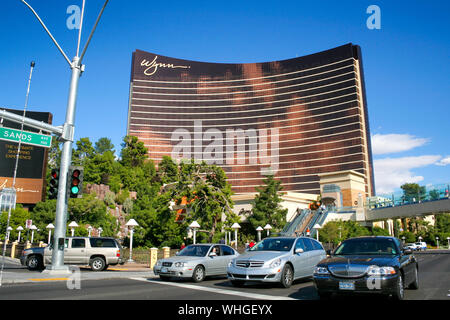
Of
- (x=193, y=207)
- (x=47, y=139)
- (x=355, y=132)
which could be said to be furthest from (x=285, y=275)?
(x=355, y=132)

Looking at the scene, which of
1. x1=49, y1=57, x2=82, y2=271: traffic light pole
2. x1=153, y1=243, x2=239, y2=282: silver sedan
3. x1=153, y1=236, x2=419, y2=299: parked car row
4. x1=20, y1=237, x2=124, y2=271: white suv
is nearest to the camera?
x1=153, y1=236, x2=419, y2=299: parked car row

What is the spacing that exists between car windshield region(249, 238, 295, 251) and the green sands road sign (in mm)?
9217

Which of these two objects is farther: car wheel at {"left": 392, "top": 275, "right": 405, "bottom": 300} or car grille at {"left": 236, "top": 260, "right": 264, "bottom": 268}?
car grille at {"left": 236, "top": 260, "right": 264, "bottom": 268}

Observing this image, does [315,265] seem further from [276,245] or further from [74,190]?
[74,190]

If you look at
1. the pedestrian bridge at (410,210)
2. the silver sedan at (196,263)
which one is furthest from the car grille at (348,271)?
the pedestrian bridge at (410,210)

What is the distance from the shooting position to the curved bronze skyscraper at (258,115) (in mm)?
115750

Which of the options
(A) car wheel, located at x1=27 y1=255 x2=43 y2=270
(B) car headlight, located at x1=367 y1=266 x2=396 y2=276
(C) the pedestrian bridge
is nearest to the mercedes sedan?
(B) car headlight, located at x1=367 y1=266 x2=396 y2=276

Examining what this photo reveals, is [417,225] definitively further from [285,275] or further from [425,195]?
[285,275]

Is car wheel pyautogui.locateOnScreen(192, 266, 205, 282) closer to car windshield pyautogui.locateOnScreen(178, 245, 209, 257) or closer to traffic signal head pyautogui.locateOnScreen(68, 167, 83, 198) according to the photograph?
car windshield pyautogui.locateOnScreen(178, 245, 209, 257)

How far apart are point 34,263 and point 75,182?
7107 millimetres

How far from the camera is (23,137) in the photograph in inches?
532

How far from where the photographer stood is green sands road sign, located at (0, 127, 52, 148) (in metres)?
13.1

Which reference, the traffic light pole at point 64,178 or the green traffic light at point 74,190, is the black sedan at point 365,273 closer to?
the green traffic light at point 74,190
